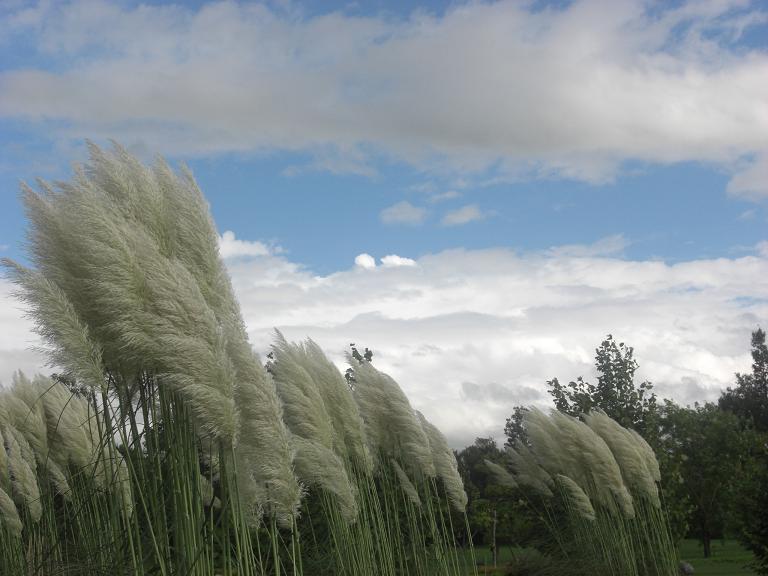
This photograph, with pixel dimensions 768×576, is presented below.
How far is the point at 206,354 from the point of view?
2.84m

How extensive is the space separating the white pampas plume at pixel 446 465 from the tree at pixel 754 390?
131 feet

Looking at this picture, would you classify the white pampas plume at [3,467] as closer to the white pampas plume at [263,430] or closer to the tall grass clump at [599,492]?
the white pampas plume at [263,430]

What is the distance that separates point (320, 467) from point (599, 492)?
4.86 metres

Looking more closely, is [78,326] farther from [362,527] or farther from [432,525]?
[432,525]

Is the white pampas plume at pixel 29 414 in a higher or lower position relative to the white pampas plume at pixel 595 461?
higher

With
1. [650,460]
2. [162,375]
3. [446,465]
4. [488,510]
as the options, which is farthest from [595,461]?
[162,375]

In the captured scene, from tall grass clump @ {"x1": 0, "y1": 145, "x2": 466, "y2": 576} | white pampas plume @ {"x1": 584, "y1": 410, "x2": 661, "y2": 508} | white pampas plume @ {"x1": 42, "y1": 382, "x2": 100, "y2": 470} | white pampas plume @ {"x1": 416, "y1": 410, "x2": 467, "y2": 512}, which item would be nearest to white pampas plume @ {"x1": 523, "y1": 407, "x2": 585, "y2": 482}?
white pampas plume @ {"x1": 584, "y1": 410, "x2": 661, "y2": 508}

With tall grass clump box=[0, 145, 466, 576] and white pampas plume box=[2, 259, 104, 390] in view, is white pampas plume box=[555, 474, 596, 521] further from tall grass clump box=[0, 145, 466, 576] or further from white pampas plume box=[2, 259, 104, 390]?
white pampas plume box=[2, 259, 104, 390]

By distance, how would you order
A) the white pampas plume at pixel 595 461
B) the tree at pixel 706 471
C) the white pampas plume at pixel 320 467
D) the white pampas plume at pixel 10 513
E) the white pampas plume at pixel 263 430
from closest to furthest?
the white pampas plume at pixel 263 430 → the white pampas plume at pixel 320 467 → the white pampas plume at pixel 10 513 → the white pampas plume at pixel 595 461 → the tree at pixel 706 471

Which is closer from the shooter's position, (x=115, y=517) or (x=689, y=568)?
(x=115, y=517)

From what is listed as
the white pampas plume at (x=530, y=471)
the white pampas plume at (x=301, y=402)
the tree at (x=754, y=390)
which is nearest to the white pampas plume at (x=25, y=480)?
the white pampas plume at (x=301, y=402)

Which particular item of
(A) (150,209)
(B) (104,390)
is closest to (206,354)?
(B) (104,390)

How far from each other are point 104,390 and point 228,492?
0.60 metres

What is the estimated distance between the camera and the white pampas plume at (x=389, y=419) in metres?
5.55
